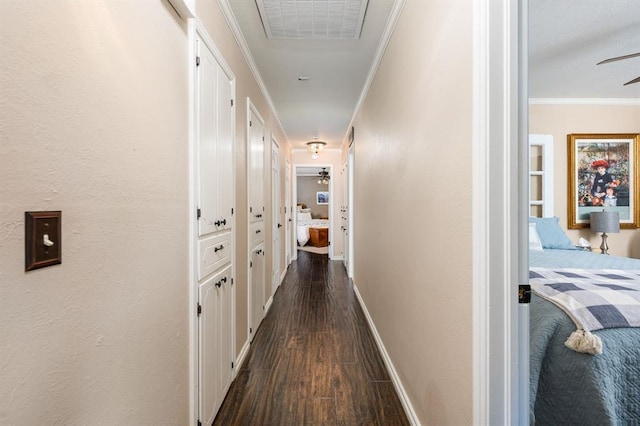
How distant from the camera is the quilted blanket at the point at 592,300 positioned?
1221 mm

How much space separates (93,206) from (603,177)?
→ 501 cm

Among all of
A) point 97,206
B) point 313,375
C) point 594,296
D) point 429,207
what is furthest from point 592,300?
point 97,206

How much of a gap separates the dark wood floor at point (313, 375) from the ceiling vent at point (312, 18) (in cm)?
258

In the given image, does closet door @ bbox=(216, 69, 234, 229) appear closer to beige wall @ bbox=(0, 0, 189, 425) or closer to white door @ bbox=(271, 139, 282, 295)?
beige wall @ bbox=(0, 0, 189, 425)

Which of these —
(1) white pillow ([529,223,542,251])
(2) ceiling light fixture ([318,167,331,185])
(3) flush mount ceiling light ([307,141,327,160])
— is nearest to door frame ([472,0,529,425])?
A: (1) white pillow ([529,223,542,251])

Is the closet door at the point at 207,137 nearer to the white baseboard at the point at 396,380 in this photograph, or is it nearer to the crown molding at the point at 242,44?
the crown molding at the point at 242,44

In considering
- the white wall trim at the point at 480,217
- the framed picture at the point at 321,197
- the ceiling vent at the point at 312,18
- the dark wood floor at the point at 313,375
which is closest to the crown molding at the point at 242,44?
Answer: the ceiling vent at the point at 312,18

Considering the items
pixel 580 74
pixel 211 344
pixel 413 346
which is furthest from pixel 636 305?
pixel 580 74

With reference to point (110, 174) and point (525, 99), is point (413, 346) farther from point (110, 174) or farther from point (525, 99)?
point (110, 174)

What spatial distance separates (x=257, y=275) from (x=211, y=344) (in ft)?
4.11

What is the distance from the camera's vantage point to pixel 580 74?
296 cm

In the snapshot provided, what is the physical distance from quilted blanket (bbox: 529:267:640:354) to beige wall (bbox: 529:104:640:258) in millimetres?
2243

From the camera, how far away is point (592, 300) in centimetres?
138

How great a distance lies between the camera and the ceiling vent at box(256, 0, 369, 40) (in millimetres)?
1859
